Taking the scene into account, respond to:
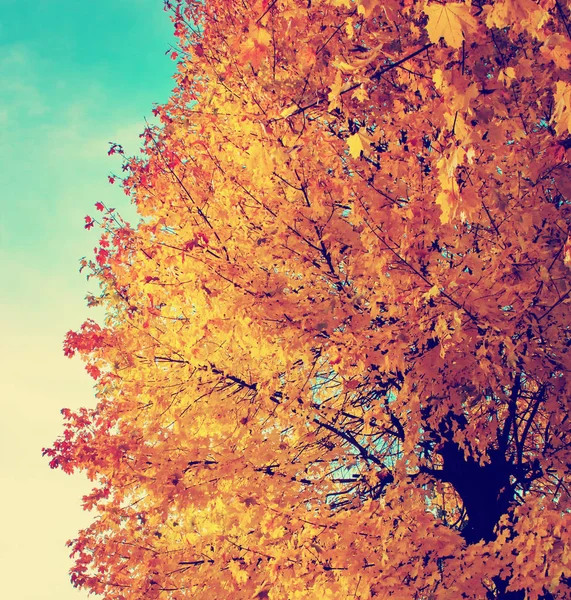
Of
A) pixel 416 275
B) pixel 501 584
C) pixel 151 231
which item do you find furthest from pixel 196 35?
pixel 501 584

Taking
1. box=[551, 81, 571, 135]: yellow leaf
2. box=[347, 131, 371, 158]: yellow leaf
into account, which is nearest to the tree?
box=[347, 131, 371, 158]: yellow leaf

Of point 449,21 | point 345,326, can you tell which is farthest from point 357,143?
point 345,326

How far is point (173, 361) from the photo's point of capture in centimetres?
511

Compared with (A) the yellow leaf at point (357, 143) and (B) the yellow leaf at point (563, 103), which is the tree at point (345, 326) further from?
(B) the yellow leaf at point (563, 103)

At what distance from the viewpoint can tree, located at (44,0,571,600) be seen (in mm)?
3656

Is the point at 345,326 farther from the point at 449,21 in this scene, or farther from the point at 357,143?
the point at 449,21

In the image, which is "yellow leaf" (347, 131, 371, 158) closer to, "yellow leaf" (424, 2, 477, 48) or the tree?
the tree

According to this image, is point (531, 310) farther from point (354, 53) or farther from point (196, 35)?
point (196, 35)

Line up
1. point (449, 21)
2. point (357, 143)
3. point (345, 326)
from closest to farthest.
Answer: point (449, 21) < point (357, 143) < point (345, 326)

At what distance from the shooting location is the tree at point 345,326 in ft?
12.0

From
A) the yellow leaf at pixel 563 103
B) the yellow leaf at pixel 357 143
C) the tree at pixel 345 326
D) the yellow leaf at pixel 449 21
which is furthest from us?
the tree at pixel 345 326

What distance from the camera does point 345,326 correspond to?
420cm

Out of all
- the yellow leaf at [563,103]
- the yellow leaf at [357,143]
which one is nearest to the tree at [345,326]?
the yellow leaf at [357,143]

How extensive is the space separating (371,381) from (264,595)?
200cm
